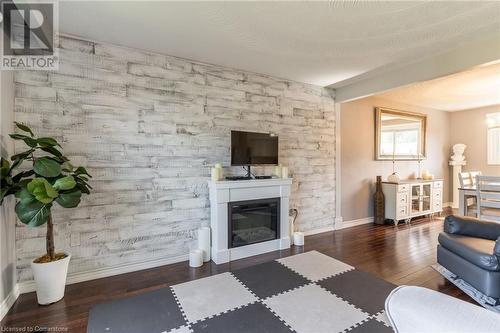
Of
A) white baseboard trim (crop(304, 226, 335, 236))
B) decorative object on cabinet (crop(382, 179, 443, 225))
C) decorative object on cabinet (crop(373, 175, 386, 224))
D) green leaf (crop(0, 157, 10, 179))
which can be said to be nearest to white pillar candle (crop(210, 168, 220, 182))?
green leaf (crop(0, 157, 10, 179))

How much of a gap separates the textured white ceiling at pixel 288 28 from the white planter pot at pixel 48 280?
7.20ft

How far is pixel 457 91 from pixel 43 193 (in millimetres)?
6164

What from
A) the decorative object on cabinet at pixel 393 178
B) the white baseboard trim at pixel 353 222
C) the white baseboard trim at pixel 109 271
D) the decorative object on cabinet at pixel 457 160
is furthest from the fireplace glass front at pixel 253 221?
the decorative object on cabinet at pixel 457 160

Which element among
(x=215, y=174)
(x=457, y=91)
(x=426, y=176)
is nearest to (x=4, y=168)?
(x=215, y=174)

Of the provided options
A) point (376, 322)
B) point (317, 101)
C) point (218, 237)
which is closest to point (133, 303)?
point (218, 237)

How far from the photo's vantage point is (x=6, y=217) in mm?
1971

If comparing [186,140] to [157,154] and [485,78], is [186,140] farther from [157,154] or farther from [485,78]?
[485,78]

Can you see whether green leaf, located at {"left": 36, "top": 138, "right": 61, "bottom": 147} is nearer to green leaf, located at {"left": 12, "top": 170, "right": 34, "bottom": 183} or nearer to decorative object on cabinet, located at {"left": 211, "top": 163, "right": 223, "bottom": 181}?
green leaf, located at {"left": 12, "top": 170, "right": 34, "bottom": 183}

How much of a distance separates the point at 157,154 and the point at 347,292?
2.49 m

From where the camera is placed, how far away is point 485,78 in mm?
3482

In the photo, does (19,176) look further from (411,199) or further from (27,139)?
(411,199)

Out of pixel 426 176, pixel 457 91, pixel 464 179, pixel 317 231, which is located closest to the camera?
pixel 317 231

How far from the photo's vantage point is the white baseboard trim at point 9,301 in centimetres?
180

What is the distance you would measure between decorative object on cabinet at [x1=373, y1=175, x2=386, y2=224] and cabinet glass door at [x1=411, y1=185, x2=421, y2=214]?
695mm
